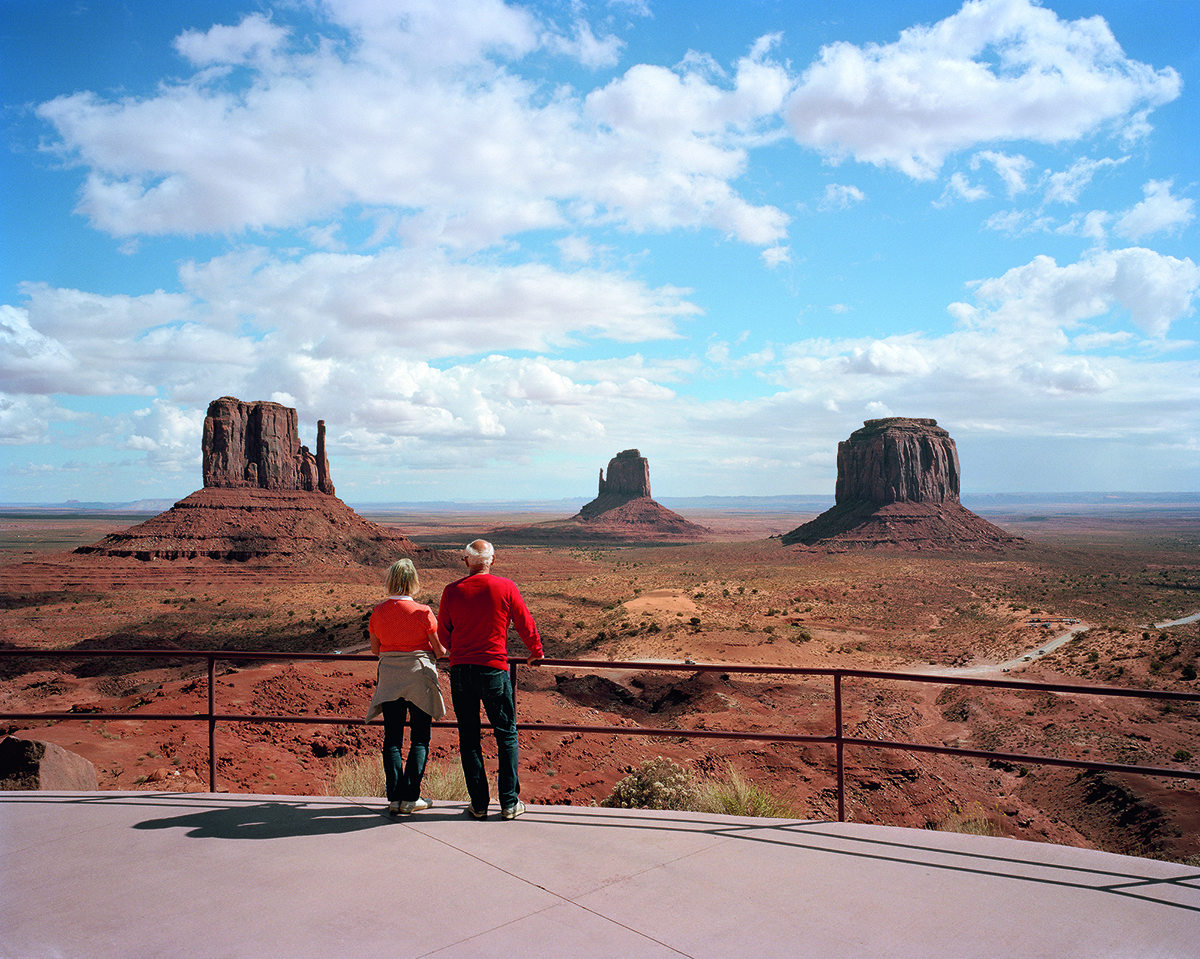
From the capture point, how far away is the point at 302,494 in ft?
260

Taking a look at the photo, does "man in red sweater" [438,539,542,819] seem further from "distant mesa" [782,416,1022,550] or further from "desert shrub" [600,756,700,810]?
"distant mesa" [782,416,1022,550]

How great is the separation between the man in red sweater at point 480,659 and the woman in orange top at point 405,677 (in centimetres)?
18

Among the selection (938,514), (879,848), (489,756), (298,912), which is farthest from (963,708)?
(938,514)

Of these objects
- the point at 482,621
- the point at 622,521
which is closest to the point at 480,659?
the point at 482,621

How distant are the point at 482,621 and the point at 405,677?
2.44ft

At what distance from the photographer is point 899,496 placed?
340 ft

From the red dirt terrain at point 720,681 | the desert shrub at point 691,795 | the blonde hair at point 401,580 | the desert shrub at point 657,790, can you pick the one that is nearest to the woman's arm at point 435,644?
the blonde hair at point 401,580

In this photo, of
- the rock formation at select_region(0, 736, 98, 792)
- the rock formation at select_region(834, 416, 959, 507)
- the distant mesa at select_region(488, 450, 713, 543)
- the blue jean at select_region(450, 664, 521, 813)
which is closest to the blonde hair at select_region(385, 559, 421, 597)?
the blue jean at select_region(450, 664, 521, 813)

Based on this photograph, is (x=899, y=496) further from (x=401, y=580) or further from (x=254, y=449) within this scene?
(x=401, y=580)

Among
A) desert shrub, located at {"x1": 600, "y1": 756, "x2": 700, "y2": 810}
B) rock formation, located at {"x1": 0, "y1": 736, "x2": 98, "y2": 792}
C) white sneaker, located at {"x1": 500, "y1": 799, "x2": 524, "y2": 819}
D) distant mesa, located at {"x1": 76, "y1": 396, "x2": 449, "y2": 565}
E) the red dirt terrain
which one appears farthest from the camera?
distant mesa, located at {"x1": 76, "y1": 396, "x2": 449, "y2": 565}

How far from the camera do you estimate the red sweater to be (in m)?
5.30

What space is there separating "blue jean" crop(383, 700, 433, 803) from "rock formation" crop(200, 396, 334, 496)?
7781cm

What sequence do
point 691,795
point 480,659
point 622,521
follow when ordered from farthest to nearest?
point 622,521, point 691,795, point 480,659

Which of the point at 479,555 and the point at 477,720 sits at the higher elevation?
the point at 479,555
